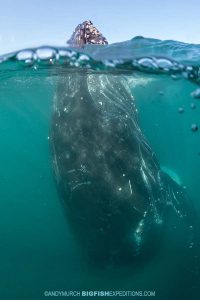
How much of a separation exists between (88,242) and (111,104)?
571 cm

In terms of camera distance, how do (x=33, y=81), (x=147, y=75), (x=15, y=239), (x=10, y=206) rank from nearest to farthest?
1. (x=147, y=75)
2. (x=33, y=81)
3. (x=15, y=239)
4. (x=10, y=206)

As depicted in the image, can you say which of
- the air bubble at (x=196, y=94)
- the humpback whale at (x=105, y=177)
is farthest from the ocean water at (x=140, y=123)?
the humpback whale at (x=105, y=177)

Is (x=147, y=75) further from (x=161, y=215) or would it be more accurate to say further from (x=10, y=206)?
(x=10, y=206)

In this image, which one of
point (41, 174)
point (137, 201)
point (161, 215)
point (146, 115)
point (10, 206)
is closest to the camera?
point (137, 201)

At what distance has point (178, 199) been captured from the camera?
13.6 meters

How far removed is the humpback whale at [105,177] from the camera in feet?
38.3

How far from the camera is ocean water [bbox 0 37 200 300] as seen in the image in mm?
12305

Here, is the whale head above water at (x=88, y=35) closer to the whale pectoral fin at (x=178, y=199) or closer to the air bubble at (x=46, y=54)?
the air bubble at (x=46, y=54)

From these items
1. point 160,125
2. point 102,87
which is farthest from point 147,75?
point 160,125

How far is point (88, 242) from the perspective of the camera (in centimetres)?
1255

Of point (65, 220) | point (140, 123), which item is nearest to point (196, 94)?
point (140, 123)

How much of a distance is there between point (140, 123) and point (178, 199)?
4.65 meters

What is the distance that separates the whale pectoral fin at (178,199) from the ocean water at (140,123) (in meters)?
0.35

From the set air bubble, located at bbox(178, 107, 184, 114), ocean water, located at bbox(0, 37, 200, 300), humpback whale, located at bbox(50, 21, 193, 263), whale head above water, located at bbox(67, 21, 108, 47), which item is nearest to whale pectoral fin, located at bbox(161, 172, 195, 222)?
humpback whale, located at bbox(50, 21, 193, 263)
